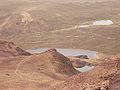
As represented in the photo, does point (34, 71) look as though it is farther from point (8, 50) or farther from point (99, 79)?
point (8, 50)

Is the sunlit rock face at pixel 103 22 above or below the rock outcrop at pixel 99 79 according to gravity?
below

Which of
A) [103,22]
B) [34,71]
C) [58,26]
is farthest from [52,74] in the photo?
[103,22]

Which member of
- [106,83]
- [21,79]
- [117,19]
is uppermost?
[106,83]

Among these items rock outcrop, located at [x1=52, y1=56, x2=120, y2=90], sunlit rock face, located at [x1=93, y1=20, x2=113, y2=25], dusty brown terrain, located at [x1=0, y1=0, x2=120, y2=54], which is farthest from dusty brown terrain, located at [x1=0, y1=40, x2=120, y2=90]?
sunlit rock face, located at [x1=93, y1=20, x2=113, y2=25]

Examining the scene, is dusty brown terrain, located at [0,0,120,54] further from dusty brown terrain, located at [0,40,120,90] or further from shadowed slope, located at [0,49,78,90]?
dusty brown terrain, located at [0,40,120,90]

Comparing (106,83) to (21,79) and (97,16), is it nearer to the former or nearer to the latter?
(21,79)

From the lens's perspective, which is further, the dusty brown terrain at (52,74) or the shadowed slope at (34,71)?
the shadowed slope at (34,71)

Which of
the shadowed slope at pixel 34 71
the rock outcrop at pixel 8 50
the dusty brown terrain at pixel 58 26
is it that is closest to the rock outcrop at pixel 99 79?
the shadowed slope at pixel 34 71

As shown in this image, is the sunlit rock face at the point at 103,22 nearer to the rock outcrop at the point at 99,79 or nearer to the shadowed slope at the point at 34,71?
the shadowed slope at the point at 34,71

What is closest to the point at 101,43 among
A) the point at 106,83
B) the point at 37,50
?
the point at 37,50

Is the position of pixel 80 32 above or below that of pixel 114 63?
below
